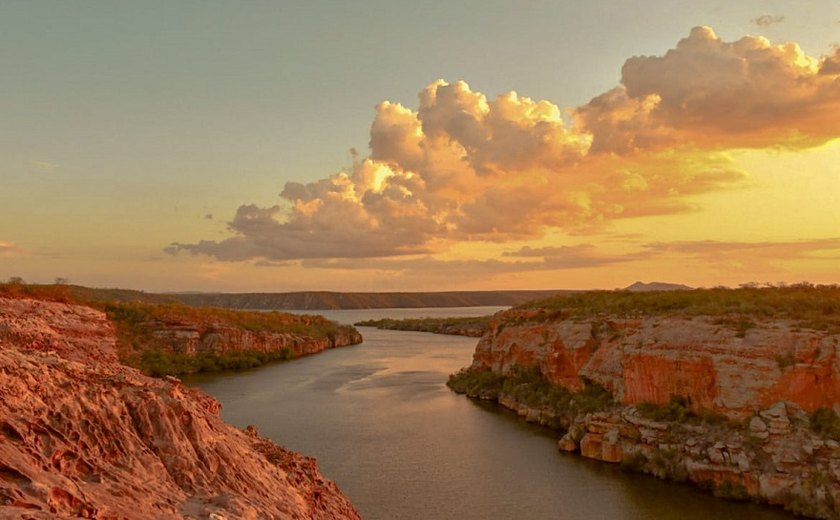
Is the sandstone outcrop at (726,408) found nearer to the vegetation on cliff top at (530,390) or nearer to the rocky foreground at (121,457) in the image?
the vegetation on cliff top at (530,390)

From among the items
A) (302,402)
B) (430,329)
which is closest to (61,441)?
(302,402)

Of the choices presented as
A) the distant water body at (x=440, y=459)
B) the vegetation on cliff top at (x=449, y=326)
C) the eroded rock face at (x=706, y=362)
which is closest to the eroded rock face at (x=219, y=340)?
the distant water body at (x=440, y=459)

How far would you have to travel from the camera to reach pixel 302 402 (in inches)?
1777

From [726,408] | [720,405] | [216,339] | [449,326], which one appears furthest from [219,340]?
[449,326]

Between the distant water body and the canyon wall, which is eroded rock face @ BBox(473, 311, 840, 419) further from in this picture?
the canyon wall

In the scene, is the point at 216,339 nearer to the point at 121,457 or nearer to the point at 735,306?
the point at 735,306

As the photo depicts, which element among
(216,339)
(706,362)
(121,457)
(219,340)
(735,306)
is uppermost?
(735,306)

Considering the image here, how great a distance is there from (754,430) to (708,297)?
45.0 feet

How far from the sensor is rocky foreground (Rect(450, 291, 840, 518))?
22.2 m

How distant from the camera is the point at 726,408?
2548cm

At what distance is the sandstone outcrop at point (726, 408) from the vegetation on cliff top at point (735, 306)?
2.85 feet

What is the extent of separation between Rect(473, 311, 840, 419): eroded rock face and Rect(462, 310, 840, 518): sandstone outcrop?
1.6 inches

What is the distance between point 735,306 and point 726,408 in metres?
6.75

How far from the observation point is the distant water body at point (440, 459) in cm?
2219
